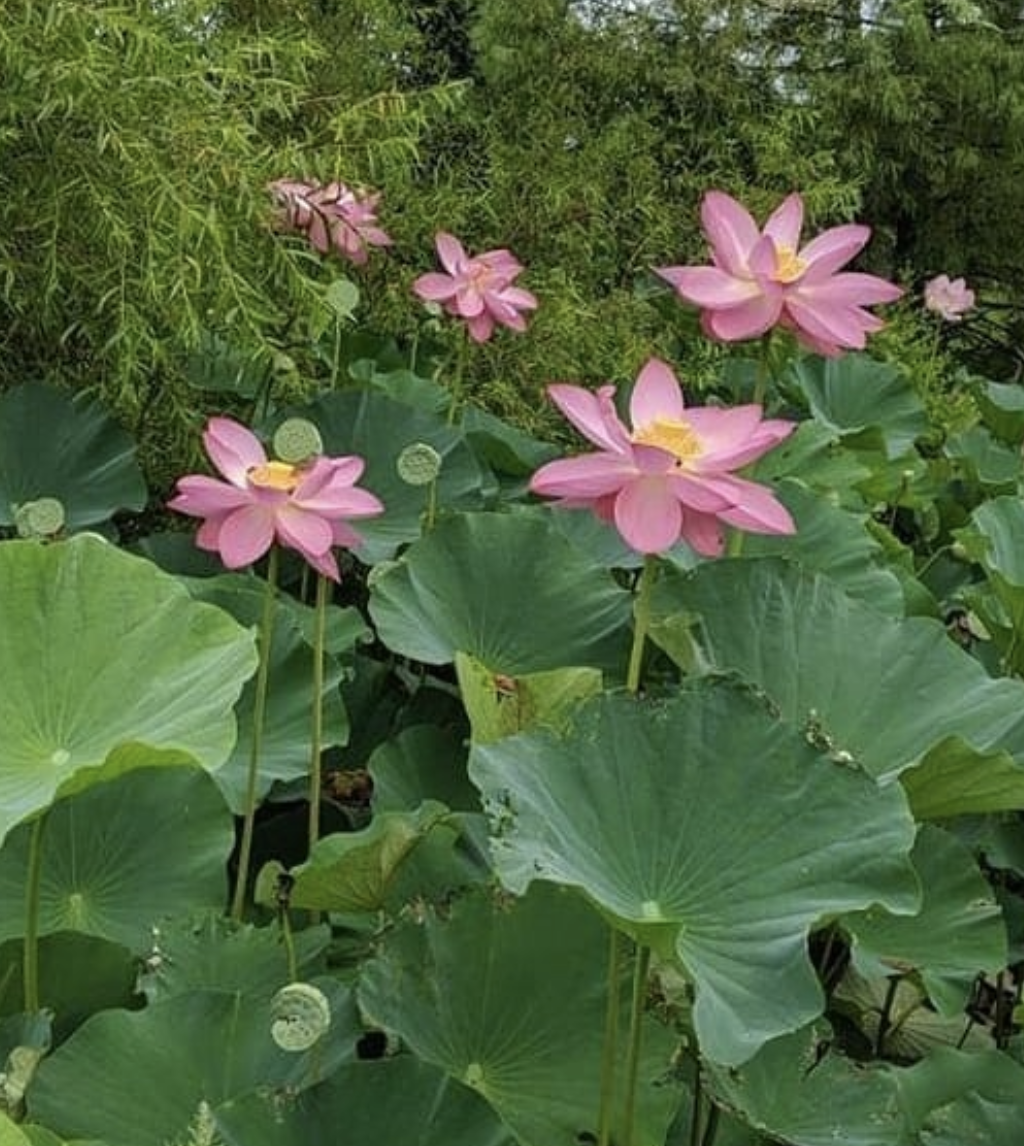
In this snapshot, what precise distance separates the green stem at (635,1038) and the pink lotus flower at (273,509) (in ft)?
0.98

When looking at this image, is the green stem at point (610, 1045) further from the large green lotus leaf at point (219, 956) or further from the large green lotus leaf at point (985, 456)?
the large green lotus leaf at point (985, 456)

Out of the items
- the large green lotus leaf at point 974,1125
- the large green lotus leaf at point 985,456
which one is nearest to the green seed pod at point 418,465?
the large green lotus leaf at point 974,1125

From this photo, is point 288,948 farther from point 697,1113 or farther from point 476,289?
point 476,289

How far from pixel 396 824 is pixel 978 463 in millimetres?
1524

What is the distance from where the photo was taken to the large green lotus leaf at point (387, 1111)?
735 mm

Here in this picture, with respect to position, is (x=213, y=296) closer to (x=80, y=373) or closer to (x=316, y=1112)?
(x=80, y=373)

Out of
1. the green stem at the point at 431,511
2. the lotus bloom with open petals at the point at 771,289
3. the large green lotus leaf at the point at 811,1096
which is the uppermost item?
the lotus bloom with open petals at the point at 771,289

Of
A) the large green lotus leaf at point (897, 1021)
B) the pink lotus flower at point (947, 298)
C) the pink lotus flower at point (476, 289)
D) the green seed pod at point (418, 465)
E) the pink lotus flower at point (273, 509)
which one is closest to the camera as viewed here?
the pink lotus flower at point (273, 509)

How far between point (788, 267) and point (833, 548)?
0.41m

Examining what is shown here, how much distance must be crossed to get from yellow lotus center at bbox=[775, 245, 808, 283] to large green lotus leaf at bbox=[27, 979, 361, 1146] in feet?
1.85

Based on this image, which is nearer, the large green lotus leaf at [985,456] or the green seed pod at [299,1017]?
the green seed pod at [299,1017]

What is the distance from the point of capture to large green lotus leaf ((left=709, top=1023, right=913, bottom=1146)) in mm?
887

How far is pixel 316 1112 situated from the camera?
0.74 m

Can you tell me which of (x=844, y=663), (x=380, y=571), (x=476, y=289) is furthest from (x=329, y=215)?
(x=844, y=663)
